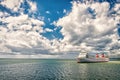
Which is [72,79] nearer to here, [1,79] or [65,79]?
[65,79]

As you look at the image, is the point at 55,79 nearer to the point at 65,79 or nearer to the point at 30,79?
the point at 65,79

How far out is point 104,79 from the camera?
65188mm

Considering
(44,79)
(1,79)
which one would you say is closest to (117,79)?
(44,79)

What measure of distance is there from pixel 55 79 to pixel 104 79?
1931 cm

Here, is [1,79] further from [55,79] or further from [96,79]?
[96,79]

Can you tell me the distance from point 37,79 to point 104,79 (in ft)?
86.7

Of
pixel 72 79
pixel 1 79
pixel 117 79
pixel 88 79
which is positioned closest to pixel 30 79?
pixel 1 79

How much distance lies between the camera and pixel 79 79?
64125mm

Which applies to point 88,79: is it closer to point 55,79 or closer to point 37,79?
point 55,79

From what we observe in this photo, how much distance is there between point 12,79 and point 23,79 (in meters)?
4.34

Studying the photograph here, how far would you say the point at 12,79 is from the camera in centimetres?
6569

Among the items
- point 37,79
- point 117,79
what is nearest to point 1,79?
point 37,79

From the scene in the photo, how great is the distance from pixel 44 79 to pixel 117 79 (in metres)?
28.8

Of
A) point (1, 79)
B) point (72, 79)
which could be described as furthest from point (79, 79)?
point (1, 79)
